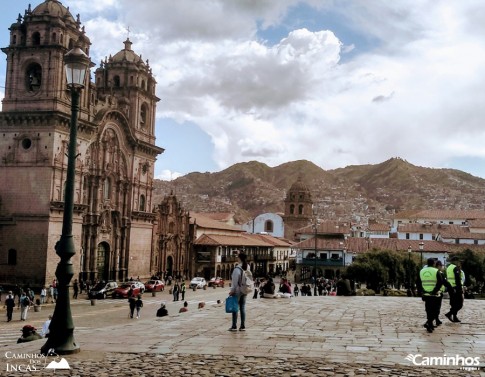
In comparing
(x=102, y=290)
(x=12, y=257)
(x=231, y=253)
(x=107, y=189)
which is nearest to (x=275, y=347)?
(x=102, y=290)

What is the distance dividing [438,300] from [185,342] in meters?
5.10

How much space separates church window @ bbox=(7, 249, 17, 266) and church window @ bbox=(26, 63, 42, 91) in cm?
1133

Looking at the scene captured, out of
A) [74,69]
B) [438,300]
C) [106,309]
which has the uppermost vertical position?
[74,69]

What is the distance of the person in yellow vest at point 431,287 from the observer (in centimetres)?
1073

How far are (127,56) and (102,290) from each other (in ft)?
80.0

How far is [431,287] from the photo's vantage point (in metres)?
10.8

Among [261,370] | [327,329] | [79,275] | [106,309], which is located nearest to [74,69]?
[261,370]

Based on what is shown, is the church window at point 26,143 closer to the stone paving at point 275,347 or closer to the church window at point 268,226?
the stone paving at point 275,347

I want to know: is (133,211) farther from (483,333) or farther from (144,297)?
(483,333)

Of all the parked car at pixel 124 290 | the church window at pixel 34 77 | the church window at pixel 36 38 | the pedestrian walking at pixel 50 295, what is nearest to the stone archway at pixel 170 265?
the parked car at pixel 124 290

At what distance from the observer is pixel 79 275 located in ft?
134

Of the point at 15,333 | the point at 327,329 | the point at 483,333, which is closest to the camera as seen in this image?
the point at 483,333

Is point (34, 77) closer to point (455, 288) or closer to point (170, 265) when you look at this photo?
point (170, 265)

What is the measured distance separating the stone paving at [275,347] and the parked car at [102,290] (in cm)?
2340
